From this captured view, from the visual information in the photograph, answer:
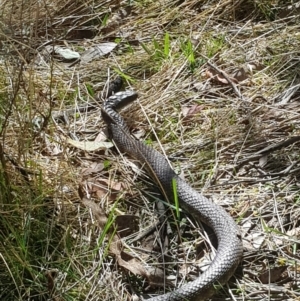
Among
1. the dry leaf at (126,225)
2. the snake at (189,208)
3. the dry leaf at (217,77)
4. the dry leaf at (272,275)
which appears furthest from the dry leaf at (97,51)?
the dry leaf at (272,275)

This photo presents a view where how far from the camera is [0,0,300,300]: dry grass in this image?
3.18 meters

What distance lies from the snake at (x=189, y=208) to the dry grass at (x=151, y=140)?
66mm

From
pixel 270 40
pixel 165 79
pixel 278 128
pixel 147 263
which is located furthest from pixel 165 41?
pixel 147 263

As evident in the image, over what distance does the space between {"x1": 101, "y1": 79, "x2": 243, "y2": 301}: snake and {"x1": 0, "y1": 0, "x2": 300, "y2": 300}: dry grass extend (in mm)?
66

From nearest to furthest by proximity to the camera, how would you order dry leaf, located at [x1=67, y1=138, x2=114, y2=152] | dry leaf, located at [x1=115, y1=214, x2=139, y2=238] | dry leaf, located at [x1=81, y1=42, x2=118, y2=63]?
dry leaf, located at [x1=115, y1=214, x2=139, y2=238]
dry leaf, located at [x1=67, y1=138, x2=114, y2=152]
dry leaf, located at [x1=81, y1=42, x2=118, y2=63]

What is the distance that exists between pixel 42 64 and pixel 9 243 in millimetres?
1790

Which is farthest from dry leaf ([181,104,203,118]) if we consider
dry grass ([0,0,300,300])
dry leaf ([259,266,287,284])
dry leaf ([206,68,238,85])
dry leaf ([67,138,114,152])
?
dry leaf ([259,266,287,284])

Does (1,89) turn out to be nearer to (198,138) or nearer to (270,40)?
(198,138)

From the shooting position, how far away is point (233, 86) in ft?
14.2

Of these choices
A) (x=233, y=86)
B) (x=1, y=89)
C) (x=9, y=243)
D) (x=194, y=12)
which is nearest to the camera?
(x=9, y=243)

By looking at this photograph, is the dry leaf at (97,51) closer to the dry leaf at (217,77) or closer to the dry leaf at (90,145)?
the dry leaf at (217,77)

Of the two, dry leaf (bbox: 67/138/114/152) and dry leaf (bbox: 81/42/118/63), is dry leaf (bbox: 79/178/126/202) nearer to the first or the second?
dry leaf (bbox: 67/138/114/152)

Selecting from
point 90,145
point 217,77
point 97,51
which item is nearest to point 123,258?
point 90,145

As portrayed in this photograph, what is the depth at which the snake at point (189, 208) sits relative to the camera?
314cm
